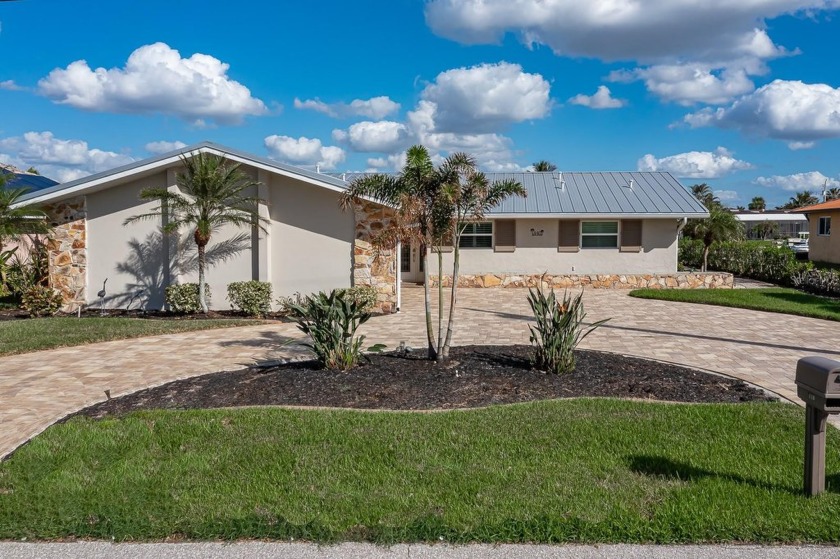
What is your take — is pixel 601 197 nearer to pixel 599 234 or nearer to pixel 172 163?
pixel 599 234

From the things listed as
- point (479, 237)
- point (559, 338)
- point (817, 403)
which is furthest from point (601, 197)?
point (817, 403)

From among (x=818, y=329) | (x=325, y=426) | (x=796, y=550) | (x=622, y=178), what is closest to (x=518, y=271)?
(x=622, y=178)

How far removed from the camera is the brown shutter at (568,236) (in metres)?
21.9

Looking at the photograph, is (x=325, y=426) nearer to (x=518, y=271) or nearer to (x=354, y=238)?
(x=354, y=238)

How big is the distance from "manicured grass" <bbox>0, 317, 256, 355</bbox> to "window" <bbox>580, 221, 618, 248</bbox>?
12.3 m

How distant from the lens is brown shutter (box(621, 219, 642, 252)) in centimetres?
2164

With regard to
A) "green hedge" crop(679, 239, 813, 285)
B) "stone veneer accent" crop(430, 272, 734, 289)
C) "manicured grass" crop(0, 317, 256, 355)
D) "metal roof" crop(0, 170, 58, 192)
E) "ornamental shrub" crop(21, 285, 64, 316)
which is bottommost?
"manicured grass" crop(0, 317, 256, 355)

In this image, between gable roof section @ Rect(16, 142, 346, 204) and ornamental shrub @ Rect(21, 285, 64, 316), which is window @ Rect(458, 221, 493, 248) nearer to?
gable roof section @ Rect(16, 142, 346, 204)

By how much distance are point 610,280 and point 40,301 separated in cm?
1574

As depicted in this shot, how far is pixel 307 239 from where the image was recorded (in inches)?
589

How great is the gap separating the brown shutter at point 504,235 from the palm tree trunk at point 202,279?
33.6ft

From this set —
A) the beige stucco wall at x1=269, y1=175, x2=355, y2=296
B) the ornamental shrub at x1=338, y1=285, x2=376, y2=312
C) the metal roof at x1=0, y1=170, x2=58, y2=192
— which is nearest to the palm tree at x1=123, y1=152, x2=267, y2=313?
the beige stucco wall at x1=269, y1=175, x2=355, y2=296

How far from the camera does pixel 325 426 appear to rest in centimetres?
624

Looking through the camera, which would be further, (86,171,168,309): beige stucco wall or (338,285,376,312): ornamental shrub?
(86,171,168,309): beige stucco wall
